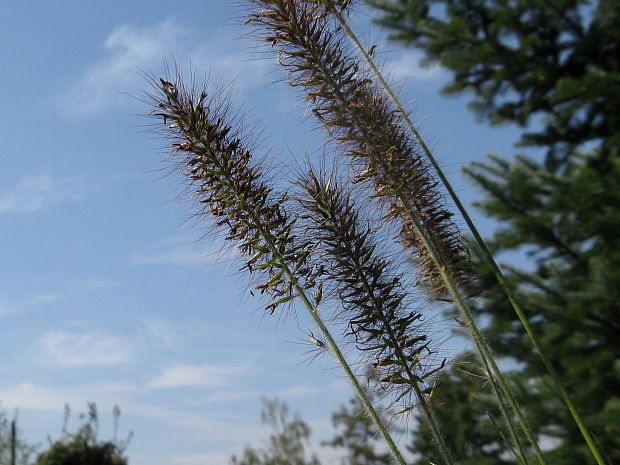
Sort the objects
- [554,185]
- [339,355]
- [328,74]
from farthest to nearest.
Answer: [554,185]
[328,74]
[339,355]

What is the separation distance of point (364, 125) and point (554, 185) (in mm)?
4293

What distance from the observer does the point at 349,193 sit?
2.49 metres

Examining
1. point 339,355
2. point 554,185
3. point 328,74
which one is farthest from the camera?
point 554,185

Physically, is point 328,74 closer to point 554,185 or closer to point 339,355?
point 339,355

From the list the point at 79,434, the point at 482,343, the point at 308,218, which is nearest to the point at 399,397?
the point at 482,343

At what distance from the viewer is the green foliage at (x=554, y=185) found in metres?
6.13

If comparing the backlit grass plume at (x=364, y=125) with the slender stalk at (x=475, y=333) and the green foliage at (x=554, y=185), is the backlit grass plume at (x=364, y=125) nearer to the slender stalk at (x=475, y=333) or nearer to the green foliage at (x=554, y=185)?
the slender stalk at (x=475, y=333)

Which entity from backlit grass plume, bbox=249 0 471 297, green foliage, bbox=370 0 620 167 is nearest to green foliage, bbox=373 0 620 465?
green foliage, bbox=370 0 620 167

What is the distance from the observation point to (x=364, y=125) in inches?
96.3

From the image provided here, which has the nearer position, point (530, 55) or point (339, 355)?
point (339, 355)

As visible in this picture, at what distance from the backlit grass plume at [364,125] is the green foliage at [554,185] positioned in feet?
10.2

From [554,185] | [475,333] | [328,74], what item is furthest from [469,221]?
[554,185]

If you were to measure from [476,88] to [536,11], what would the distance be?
3.35ft

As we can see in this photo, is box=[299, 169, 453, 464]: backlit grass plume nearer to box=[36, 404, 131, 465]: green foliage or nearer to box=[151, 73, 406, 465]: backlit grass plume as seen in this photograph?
box=[151, 73, 406, 465]: backlit grass plume
